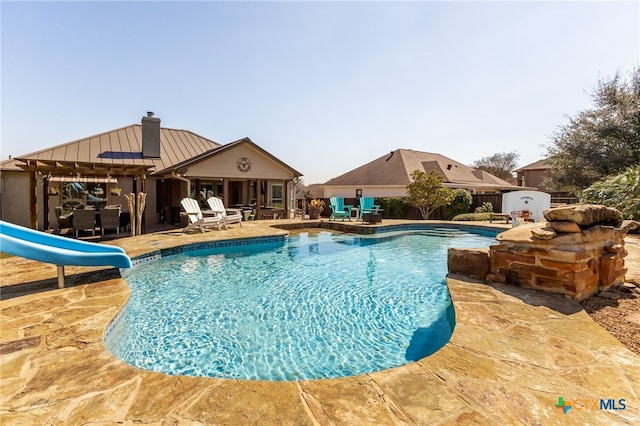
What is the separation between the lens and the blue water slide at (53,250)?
3463mm

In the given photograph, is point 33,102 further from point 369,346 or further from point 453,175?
point 453,175

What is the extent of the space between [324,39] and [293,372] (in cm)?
1021

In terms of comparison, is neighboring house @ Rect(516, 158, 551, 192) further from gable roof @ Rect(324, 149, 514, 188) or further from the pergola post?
the pergola post

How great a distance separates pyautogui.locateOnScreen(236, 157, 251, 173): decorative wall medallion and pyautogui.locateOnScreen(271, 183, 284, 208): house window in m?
2.39

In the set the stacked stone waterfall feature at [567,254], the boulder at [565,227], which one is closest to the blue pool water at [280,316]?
the stacked stone waterfall feature at [567,254]

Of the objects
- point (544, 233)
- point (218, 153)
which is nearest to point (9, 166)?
point (218, 153)

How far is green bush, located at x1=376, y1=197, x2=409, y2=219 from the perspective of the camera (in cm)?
1855

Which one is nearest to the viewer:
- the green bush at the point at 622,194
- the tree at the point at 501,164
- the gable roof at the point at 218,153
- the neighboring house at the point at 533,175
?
the green bush at the point at 622,194

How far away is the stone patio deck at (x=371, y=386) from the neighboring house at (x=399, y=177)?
19.9 meters

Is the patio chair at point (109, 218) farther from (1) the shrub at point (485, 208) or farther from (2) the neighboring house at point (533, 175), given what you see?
(2) the neighboring house at point (533, 175)

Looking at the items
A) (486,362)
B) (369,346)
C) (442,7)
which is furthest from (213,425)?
(442,7)

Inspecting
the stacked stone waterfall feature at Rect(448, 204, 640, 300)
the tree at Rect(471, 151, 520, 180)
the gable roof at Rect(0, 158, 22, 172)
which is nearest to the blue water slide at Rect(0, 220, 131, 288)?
the stacked stone waterfall feature at Rect(448, 204, 640, 300)

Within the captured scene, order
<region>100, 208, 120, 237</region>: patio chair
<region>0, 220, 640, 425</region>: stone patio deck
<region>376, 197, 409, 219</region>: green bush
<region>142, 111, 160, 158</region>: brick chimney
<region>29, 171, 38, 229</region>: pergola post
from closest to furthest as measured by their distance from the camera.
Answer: <region>0, 220, 640, 425</region>: stone patio deck
<region>29, 171, 38, 229</region>: pergola post
<region>100, 208, 120, 237</region>: patio chair
<region>142, 111, 160, 158</region>: brick chimney
<region>376, 197, 409, 219</region>: green bush

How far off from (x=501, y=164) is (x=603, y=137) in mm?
31290
